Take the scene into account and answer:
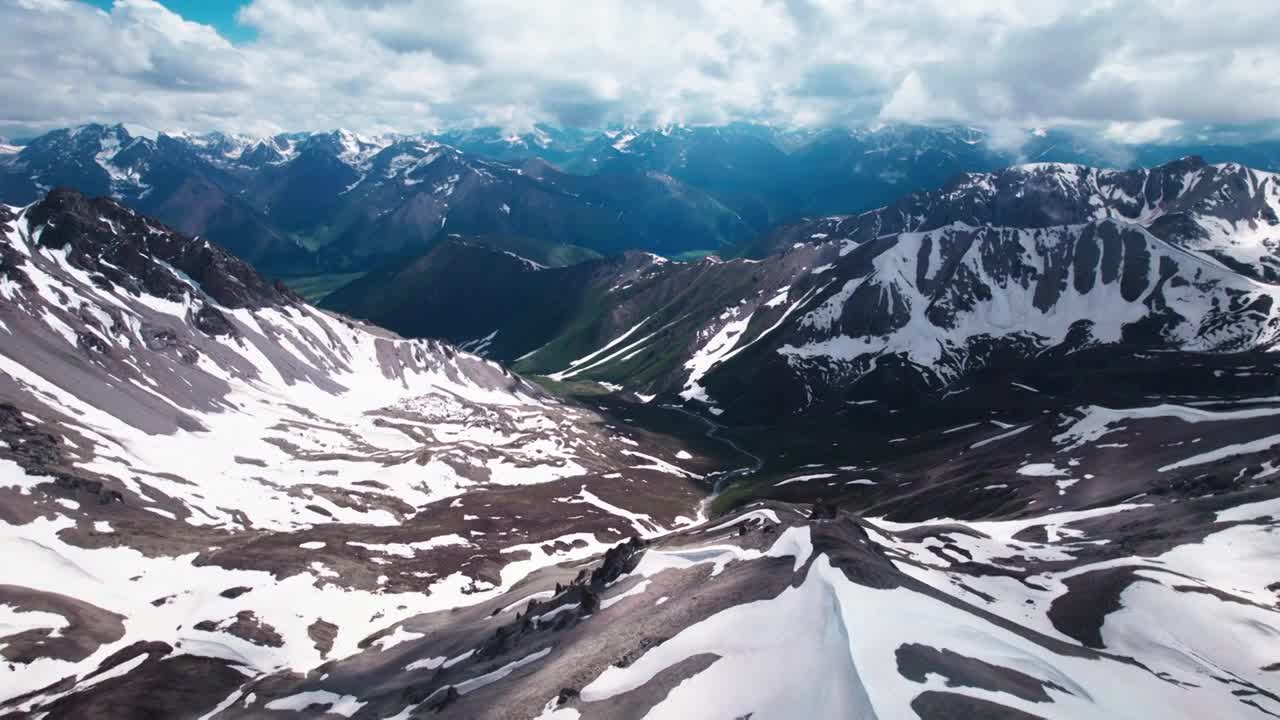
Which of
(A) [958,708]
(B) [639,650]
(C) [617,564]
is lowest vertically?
(C) [617,564]

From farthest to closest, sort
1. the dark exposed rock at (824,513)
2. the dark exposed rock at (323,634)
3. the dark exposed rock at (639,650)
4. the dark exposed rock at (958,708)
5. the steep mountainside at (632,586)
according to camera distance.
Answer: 1. the dark exposed rock at (323,634)
2. the dark exposed rock at (824,513)
3. the dark exposed rock at (639,650)
4. the steep mountainside at (632,586)
5. the dark exposed rock at (958,708)

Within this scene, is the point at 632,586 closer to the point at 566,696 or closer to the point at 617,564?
the point at 617,564

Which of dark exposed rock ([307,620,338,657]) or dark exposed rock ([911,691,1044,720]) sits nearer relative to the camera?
dark exposed rock ([911,691,1044,720])

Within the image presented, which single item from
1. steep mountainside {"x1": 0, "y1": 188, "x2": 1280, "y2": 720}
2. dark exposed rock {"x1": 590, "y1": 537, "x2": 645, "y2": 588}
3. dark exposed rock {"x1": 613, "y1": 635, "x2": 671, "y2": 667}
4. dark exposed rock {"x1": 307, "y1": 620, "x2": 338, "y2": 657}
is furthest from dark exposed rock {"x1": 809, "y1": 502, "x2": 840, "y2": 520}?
dark exposed rock {"x1": 307, "y1": 620, "x2": 338, "y2": 657}

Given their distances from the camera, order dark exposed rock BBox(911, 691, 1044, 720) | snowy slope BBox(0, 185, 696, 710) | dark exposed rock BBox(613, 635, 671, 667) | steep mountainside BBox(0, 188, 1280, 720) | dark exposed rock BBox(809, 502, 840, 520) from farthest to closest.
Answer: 1. snowy slope BBox(0, 185, 696, 710)
2. dark exposed rock BBox(809, 502, 840, 520)
3. dark exposed rock BBox(613, 635, 671, 667)
4. steep mountainside BBox(0, 188, 1280, 720)
5. dark exposed rock BBox(911, 691, 1044, 720)

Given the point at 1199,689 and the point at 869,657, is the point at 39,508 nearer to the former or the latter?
the point at 869,657

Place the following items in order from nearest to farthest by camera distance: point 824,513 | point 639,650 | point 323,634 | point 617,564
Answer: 1. point 639,650
2. point 617,564
3. point 824,513
4. point 323,634

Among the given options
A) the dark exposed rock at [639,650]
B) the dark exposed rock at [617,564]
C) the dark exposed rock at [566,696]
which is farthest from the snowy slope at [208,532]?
the dark exposed rock at [639,650]

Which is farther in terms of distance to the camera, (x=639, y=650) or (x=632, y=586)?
(x=632, y=586)

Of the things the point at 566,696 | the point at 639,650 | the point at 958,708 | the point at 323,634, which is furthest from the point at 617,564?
the point at 323,634

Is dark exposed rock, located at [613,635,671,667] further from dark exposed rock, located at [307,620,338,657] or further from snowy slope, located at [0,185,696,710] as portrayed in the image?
dark exposed rock, located at [307,620,338,657]

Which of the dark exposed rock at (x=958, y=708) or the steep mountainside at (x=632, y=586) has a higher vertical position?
the dark exposed rock at (x=958, y=708)

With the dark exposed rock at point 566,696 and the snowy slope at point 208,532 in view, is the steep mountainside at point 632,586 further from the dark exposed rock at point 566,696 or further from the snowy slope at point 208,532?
the dark exposed rock at point 566,696
